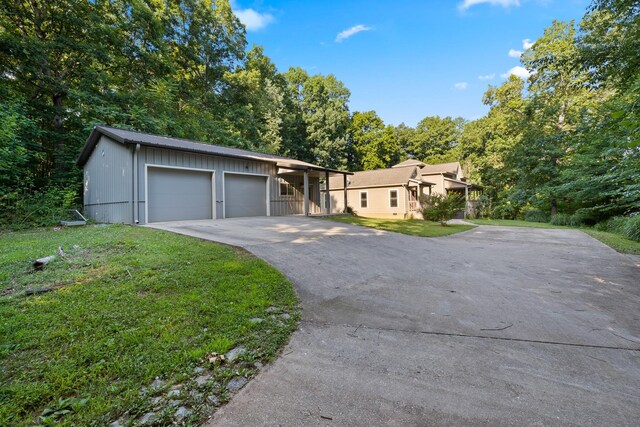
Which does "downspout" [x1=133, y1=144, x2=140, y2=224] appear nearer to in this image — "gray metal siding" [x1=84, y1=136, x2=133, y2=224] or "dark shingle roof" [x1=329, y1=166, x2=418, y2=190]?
"gray metal siding" [x1=84, y1=136, x2=133, y2=224]

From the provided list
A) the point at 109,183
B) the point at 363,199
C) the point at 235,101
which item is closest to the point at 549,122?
the point at 363,199

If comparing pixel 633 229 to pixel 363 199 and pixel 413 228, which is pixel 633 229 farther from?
pixel 363 199

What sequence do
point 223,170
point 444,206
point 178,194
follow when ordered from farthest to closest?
1. point 444,206
2. point 223,170
3. point 178,194

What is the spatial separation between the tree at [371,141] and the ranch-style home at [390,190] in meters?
11.2

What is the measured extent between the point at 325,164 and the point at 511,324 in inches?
1212

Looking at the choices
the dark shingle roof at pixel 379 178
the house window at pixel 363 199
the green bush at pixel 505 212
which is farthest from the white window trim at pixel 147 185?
the green bush at pixel 505 212

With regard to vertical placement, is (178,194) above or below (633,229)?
above

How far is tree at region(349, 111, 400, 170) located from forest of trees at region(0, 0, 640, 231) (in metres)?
3.51

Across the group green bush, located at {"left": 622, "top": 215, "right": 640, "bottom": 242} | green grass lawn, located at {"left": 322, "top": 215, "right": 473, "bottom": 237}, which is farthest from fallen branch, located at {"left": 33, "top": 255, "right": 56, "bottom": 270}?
green bush, located at {"left": 622, "top": 215, "right": 640, "bottom": 242}

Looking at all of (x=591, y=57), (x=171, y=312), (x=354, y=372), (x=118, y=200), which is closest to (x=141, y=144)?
(x=118, y=200)

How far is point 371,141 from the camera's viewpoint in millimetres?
36844

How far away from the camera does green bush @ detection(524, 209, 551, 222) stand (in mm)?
19200

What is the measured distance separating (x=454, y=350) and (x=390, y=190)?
1990 cm

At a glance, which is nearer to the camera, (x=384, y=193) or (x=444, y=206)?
(x=444, y=206)
